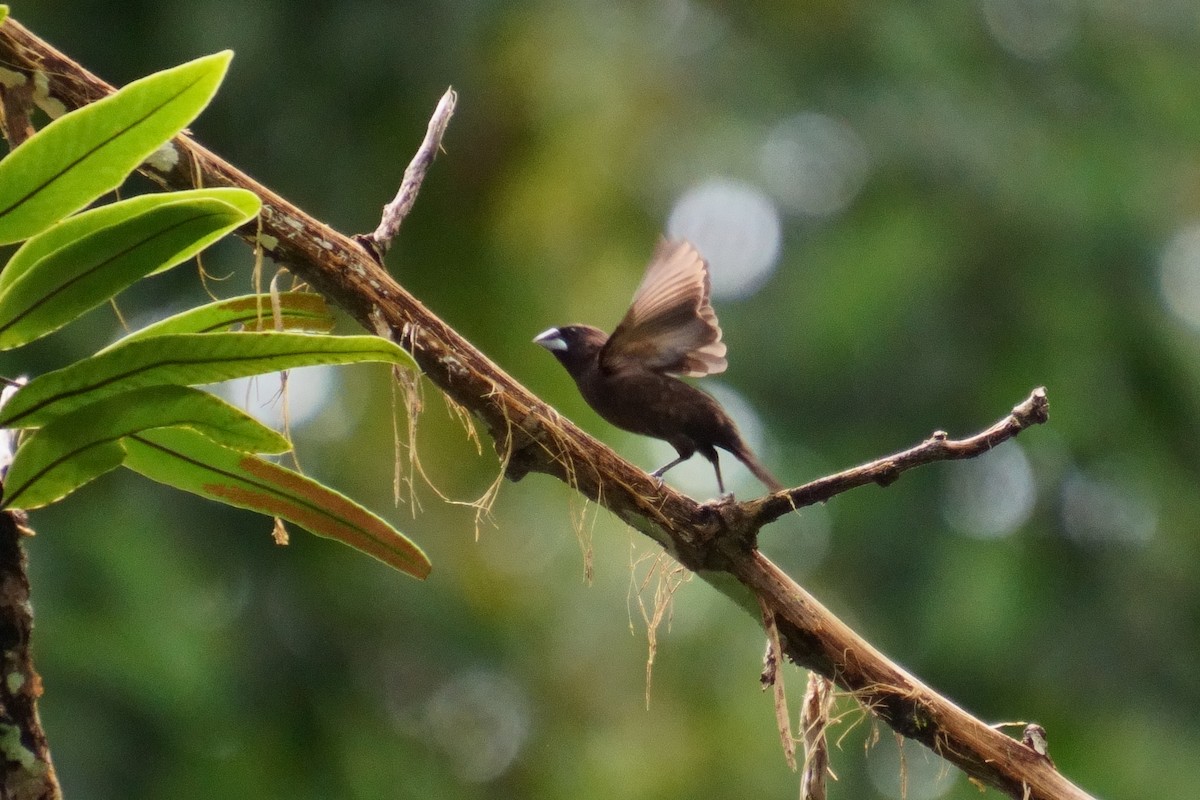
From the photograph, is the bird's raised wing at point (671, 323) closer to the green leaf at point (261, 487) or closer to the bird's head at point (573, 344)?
the bird's head at point (573, 344)

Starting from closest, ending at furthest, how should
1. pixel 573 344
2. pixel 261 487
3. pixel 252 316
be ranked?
pixel 261 487
pixel 252 316
pixel 573 344

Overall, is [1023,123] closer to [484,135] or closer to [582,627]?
[484,135]

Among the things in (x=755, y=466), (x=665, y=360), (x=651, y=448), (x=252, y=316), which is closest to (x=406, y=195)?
(x=252, y=316)

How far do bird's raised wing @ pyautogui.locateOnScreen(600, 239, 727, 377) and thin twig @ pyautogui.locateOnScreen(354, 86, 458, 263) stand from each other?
2.66ft

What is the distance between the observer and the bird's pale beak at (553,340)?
10.8 feet

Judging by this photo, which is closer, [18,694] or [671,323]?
[18,694]

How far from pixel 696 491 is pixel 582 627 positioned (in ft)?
3.22

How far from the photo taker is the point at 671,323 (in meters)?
2.90

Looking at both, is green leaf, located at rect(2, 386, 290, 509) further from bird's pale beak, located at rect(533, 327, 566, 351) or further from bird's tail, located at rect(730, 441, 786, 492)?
bird's pale beak, located at rect(533, 327, 566, 351)

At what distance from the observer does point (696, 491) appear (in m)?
5.89

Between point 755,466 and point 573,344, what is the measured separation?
1.94 ft

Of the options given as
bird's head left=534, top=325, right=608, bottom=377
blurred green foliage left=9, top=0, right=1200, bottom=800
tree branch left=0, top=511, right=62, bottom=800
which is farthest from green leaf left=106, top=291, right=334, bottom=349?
blurred green foliage left=9, top=0, right=1200, bottom=800

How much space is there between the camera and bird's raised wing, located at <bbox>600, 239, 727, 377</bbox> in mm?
2838

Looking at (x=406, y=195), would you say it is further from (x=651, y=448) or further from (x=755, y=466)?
(x=651, y=448)
